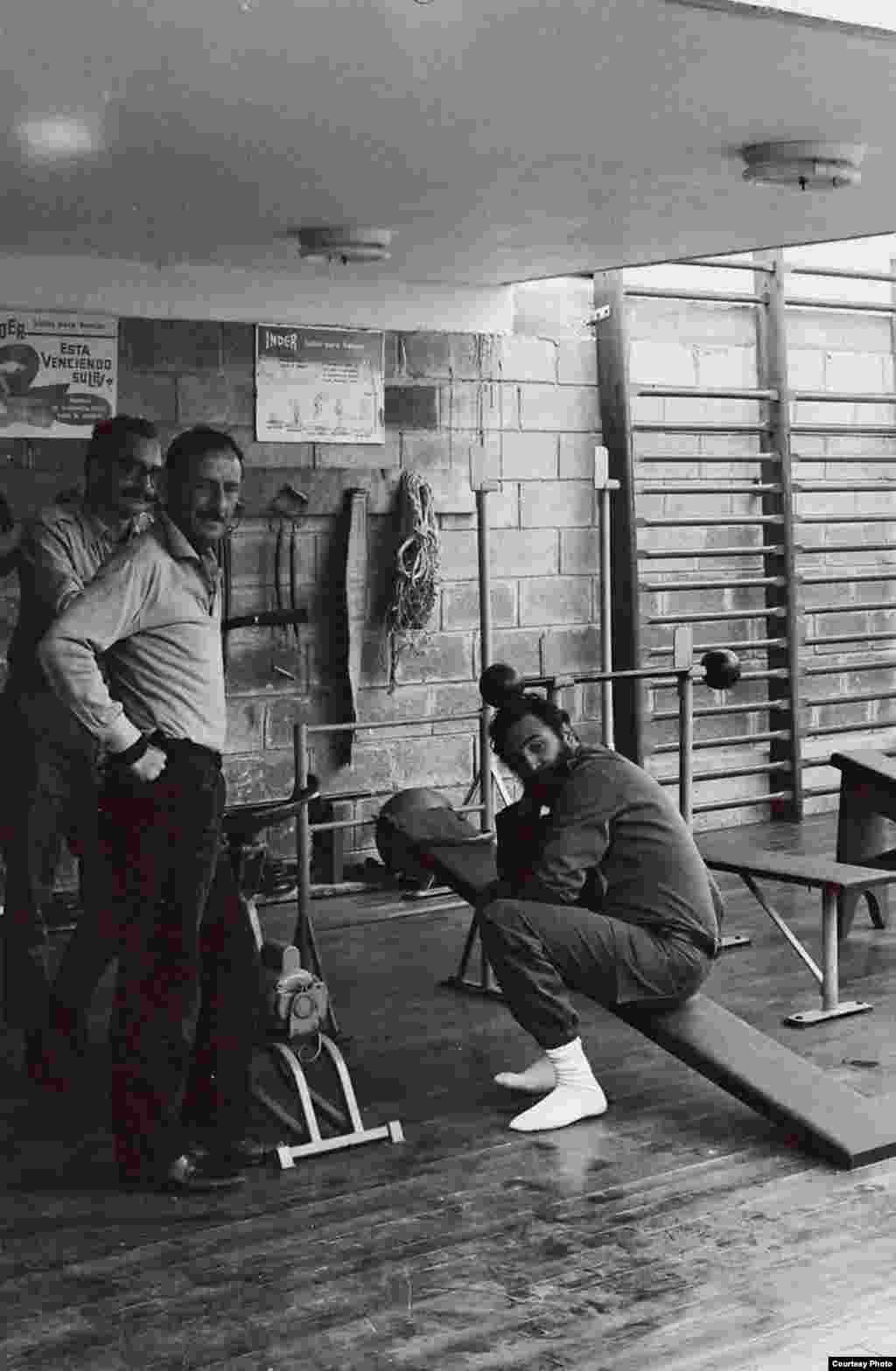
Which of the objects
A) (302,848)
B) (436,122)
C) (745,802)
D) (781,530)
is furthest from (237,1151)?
(781,530)

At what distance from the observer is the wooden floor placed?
10.4 feet

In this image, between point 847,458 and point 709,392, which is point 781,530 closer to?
point 847,458

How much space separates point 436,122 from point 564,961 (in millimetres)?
2125

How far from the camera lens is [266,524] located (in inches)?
271

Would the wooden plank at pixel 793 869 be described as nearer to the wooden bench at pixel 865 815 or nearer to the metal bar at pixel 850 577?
the wooden bench at pixel 865 815

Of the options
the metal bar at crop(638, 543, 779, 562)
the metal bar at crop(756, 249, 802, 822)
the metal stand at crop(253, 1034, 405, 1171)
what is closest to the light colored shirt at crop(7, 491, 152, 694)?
the metal stand at crop(253, 1034, 405, 1171)

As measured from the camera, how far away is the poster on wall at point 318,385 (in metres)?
6.87

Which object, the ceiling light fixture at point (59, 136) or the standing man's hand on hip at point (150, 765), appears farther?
the ceiling light fixture at point (59, 136)

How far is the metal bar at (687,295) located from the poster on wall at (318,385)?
1.23 metres

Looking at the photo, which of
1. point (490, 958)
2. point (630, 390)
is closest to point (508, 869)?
point (490, 958)

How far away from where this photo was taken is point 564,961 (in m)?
4.41

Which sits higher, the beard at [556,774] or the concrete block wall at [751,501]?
the concrete block wall at [751,501]

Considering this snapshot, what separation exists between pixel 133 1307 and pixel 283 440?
4.16m

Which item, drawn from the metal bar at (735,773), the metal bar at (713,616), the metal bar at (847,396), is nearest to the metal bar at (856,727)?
the metal bar at (735,773)
